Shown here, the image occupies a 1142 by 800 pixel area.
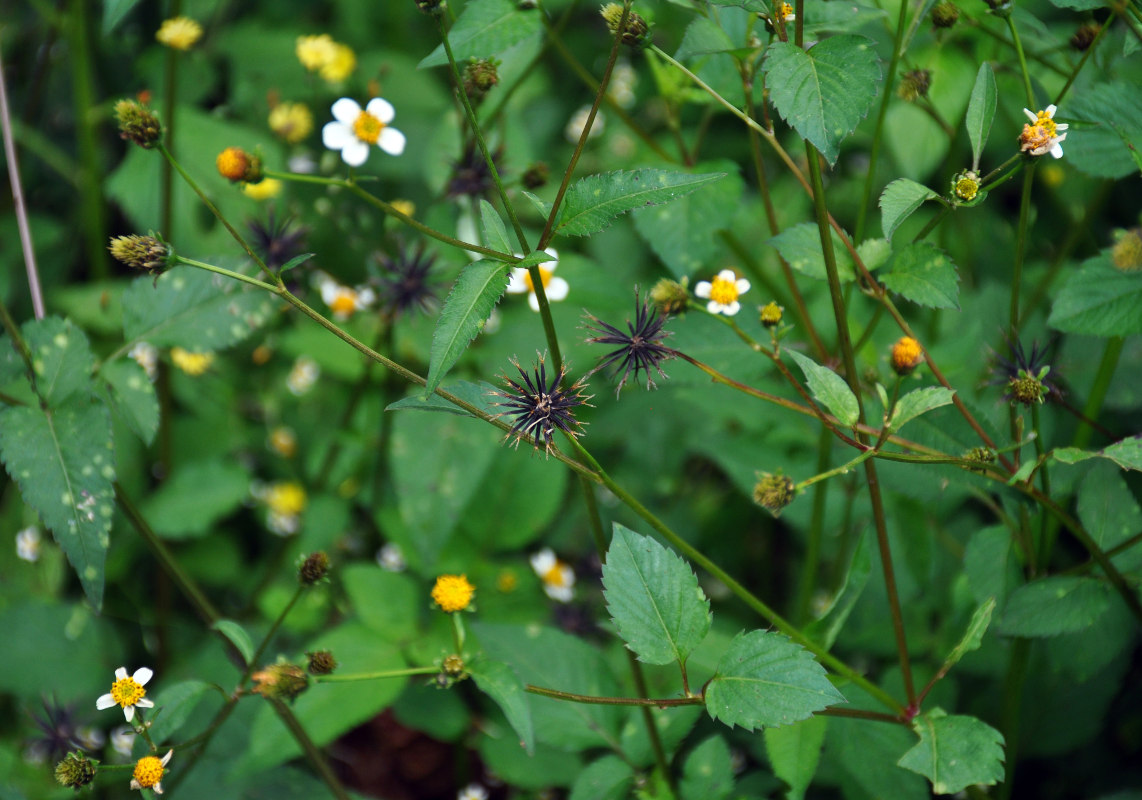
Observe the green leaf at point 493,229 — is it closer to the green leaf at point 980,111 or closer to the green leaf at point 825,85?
the green leaf at point 825,85

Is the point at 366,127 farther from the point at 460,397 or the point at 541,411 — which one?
the point at 541,411

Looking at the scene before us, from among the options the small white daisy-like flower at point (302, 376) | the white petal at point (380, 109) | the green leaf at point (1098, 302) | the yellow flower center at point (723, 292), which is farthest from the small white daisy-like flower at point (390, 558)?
the green leaf at point (1098, 302)

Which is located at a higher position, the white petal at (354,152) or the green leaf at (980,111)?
the green leaf at (980,111)

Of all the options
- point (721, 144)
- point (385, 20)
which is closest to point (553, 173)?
point (721, 144)

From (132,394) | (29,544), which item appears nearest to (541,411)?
(132,394)

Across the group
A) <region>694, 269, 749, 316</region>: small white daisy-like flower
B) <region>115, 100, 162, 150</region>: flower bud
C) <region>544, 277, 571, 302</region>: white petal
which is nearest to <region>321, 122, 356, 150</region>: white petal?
<region>115, 100, 162, 150</region>: flower bud

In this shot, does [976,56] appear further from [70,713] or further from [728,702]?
[70,713]
